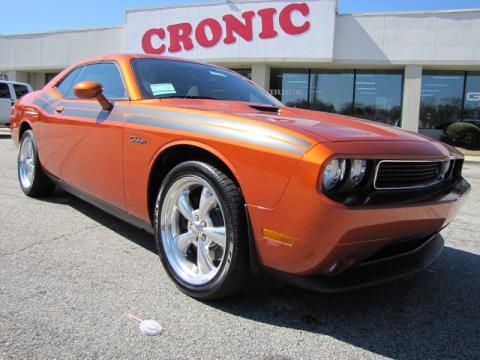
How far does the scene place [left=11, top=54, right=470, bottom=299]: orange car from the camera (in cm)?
216

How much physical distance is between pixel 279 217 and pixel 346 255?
36 centimetres

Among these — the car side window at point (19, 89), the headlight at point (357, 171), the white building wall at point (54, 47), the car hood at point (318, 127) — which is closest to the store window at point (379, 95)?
the white building wall at point (54, 47)

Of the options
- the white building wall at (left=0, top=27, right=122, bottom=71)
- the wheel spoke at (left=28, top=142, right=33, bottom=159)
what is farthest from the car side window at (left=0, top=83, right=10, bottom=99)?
the wheel spoke at (left=28, top=142, right=33, bottom=159)

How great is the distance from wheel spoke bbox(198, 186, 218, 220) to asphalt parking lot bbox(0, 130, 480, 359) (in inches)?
20.2

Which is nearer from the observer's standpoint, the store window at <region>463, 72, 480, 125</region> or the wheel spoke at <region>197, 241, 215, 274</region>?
the wheel spoke at <region>197, 241, 215, 274</region>

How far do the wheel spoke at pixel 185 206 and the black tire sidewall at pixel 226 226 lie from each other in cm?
11

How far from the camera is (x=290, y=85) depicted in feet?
63.3

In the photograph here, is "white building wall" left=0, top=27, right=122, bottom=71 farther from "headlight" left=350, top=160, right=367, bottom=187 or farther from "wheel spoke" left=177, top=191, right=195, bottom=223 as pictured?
"headlight" left=350, top=160, right=367, bottom=187

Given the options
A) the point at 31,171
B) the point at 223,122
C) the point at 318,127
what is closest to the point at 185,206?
the point at 223,122

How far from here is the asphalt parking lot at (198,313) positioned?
7.31 feet

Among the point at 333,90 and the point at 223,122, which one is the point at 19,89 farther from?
the point at 223,122

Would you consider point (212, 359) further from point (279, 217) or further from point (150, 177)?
point (150, 177)

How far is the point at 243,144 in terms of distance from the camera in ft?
7.84

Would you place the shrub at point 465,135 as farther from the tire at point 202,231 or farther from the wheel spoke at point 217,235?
the wheel spoke at point 217,235
